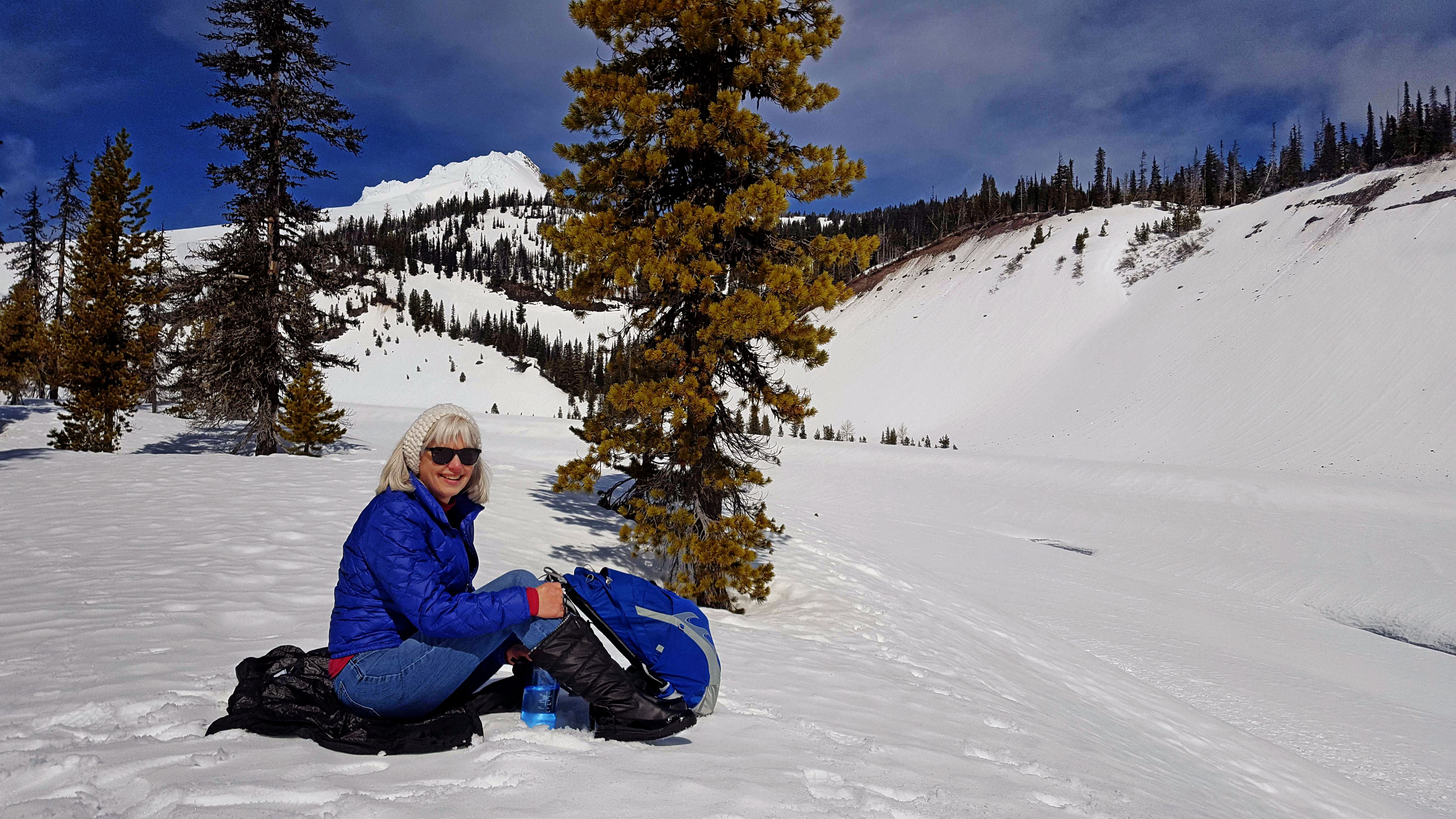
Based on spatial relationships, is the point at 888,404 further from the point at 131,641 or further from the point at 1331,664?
the point at 131,641

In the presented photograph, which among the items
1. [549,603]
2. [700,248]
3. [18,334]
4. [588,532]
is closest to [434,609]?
[549,603]

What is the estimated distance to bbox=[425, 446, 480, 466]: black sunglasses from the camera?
9.91 feet

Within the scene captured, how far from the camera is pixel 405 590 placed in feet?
9.28

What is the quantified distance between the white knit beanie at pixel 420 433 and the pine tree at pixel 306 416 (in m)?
18.5

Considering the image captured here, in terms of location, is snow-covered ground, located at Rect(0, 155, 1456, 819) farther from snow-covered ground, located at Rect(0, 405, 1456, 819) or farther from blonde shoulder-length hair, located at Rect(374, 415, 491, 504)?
blonde shoulder-length hair, located at Rect(374, 415, 491, 504)

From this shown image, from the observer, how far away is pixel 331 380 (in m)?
47.4

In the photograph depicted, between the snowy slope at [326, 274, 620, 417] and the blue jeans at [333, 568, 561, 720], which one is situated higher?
the snowy slope at [326, 274, 620, 417]

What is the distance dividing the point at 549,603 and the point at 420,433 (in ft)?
3.28

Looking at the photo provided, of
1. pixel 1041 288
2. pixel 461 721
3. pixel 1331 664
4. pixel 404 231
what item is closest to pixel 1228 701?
pixel 1331 664

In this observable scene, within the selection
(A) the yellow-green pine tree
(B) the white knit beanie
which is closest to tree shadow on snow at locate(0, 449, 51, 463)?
(A) the yellow-green pine tree

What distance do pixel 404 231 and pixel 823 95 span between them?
145 metres

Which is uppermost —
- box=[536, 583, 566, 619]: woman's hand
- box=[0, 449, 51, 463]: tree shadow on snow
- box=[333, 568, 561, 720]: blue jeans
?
box=[536, 583, 566, 619]: woman's hand

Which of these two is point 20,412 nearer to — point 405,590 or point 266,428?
point 266,428

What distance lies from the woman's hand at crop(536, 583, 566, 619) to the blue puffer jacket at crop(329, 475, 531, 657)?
0.16 ft
